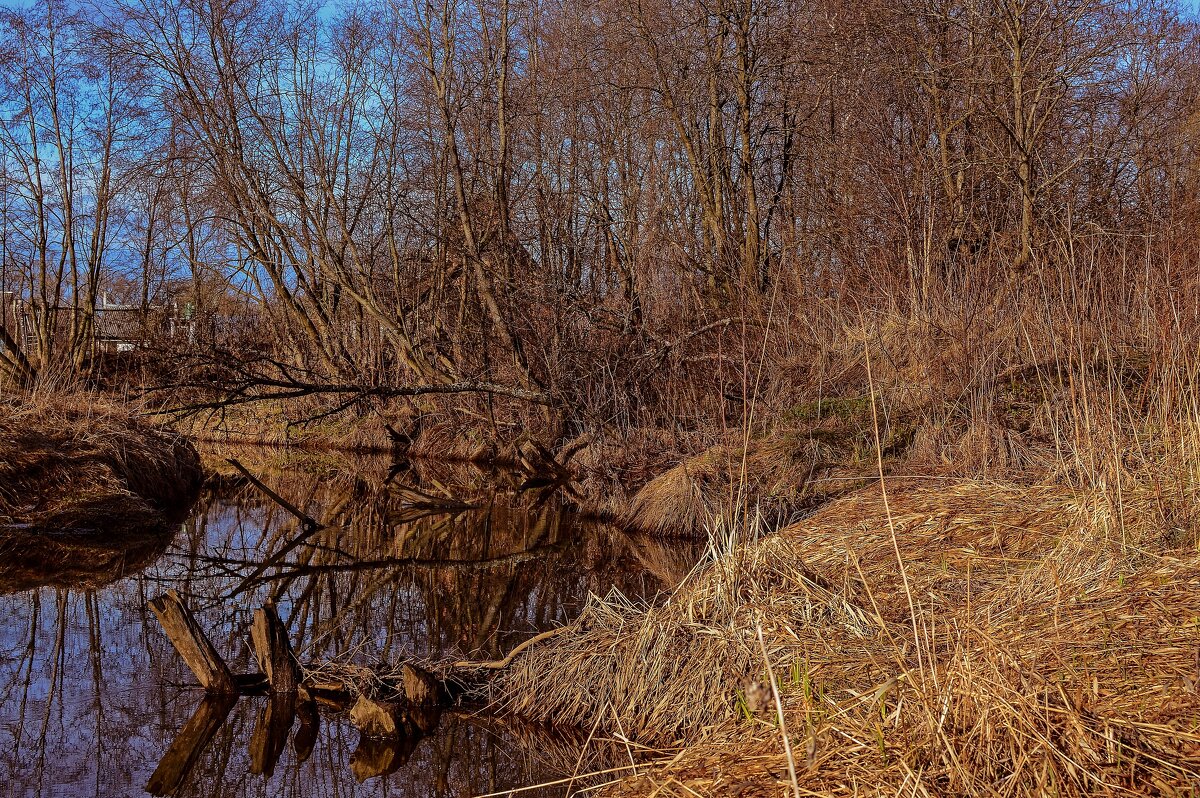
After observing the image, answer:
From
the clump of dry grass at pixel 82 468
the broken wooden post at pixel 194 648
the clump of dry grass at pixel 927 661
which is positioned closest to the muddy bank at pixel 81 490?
the clump of dry grass at pixel 82 468

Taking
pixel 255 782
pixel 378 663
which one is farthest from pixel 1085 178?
pixel 255 782

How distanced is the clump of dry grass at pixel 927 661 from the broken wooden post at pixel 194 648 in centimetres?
138

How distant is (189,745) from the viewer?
430 centimetres

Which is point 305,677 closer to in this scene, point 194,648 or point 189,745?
point 194,648

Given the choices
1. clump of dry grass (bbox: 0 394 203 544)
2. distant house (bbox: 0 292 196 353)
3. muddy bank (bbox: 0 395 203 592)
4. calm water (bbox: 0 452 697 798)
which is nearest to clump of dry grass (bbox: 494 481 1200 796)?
calm water (bbox: 0 452 697 798)

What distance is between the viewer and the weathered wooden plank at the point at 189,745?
396cm

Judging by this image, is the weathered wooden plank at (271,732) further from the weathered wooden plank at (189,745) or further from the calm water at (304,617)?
the weathered wooden plank at (189,745)

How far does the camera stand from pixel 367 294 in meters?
14.2

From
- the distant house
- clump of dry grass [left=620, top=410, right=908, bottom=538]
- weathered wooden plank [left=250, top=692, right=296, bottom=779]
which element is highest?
the distant house

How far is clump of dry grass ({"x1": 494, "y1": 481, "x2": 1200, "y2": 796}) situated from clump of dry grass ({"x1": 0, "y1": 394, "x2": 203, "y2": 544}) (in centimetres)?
573

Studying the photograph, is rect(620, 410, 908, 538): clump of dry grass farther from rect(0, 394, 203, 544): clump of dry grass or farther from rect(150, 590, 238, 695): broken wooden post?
rect(0, 394, 203, 544): clump of dry grass

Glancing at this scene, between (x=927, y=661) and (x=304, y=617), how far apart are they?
14.4 feet

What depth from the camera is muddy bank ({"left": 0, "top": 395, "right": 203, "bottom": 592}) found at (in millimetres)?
7863

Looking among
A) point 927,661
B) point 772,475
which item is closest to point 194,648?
point 927,661
